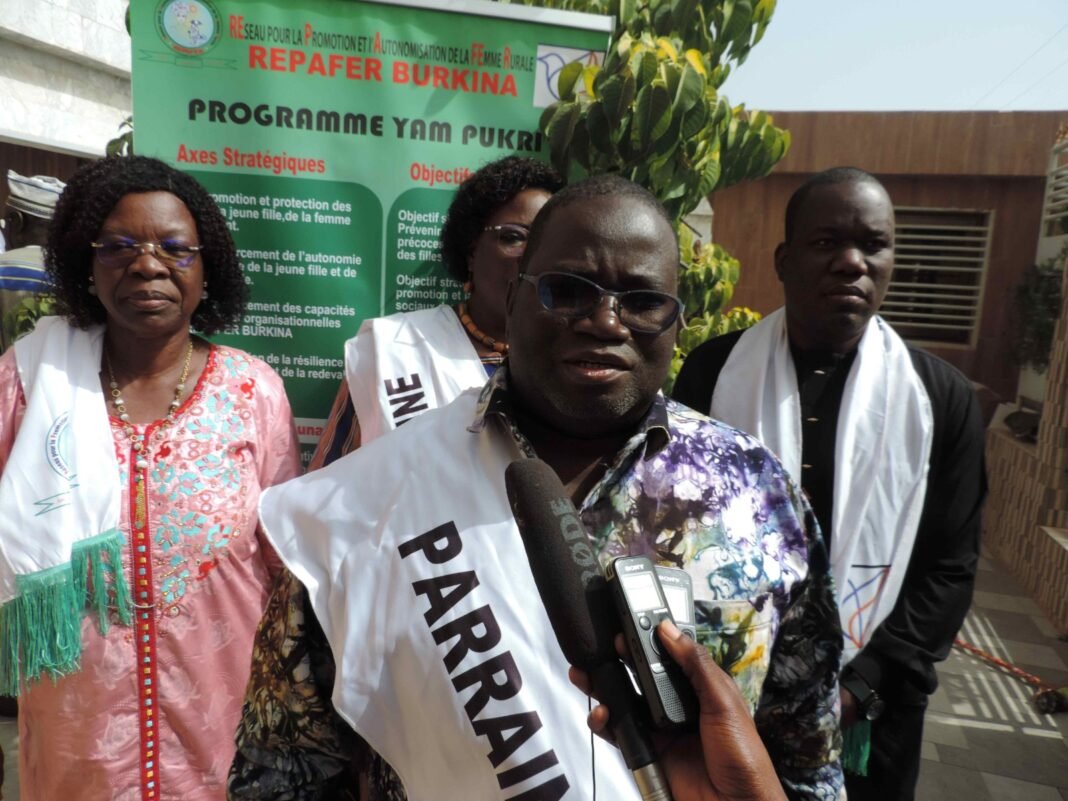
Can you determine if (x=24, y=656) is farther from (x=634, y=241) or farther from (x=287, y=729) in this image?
(x=634, y=241)

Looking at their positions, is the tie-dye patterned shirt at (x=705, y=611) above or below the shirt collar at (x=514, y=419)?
below

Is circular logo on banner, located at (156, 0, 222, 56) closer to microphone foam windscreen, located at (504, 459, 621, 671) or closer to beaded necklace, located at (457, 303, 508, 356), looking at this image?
beaded necklace, located at (457, 303, 508, 356)

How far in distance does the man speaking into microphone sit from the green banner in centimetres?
131

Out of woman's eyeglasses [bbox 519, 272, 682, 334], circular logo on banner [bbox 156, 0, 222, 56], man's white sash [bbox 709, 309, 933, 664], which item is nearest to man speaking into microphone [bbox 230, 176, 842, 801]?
woman's eyeglasses [bbox 519, 272, 682, 334]

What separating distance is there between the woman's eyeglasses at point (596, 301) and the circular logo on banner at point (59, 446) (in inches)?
54.0

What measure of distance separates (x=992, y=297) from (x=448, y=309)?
7.78 meters

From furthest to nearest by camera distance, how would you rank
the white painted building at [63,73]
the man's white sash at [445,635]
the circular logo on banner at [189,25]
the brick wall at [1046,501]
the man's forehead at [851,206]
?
the white painted building at [63,73] < the brick wall at [1046,501] < the circular logo on banner at [189,25] < the man's forehead at [851,206] < the man's white sash at [445,635]

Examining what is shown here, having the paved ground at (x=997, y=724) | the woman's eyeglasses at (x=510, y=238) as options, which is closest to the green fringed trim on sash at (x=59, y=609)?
the woman's eyeglasses at (x=510, y=238)

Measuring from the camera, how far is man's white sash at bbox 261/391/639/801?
1131mm

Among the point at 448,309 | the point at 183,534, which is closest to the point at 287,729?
the point at 183,534

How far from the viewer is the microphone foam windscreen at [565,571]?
776 mm

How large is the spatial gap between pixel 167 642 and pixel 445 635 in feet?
3.86

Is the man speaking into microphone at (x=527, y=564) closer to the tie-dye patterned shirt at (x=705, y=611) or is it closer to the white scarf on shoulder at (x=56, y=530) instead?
the tie-dye patterned shirt at (x=705, y=611)

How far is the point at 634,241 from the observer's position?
1.27 m
